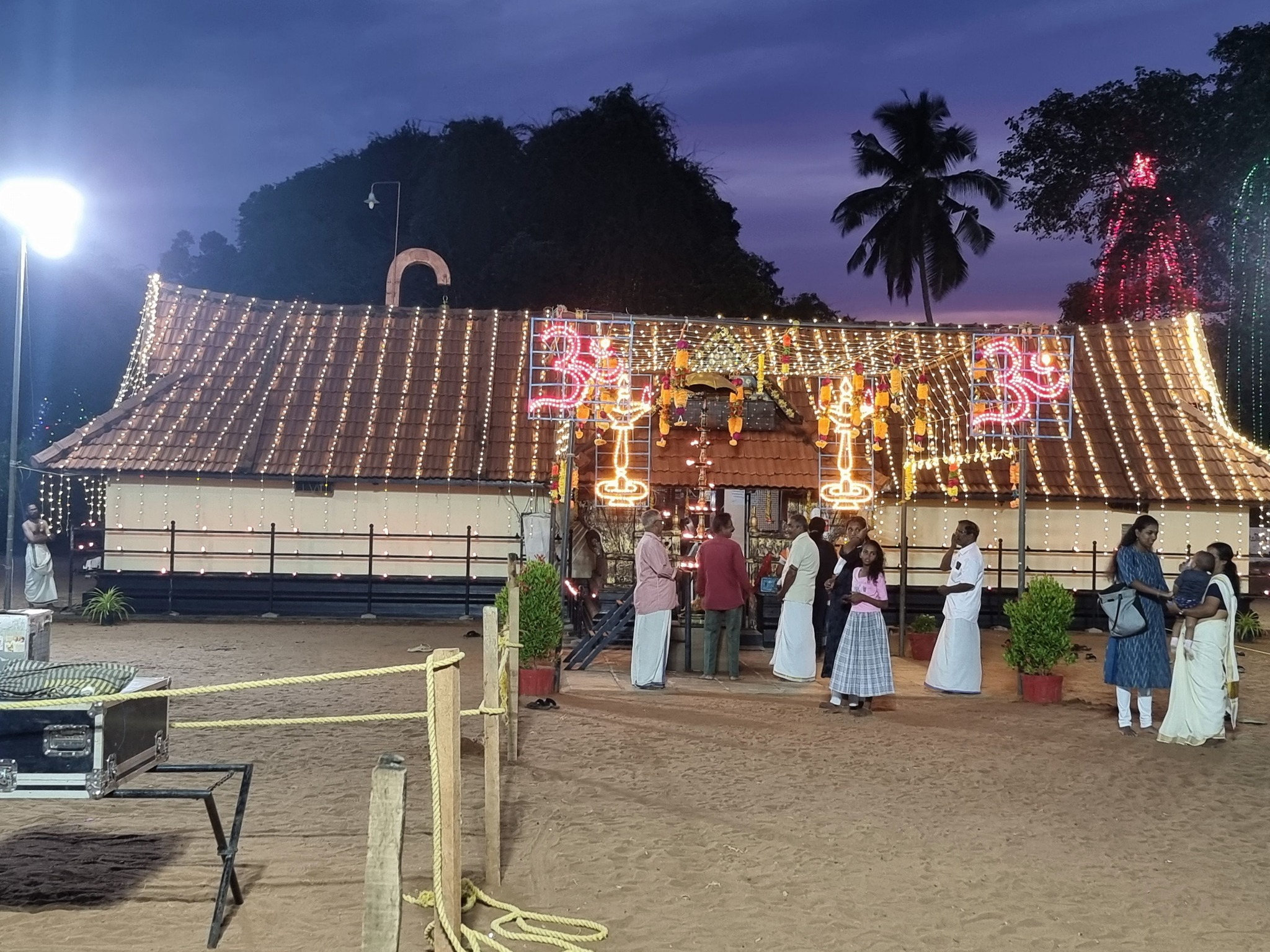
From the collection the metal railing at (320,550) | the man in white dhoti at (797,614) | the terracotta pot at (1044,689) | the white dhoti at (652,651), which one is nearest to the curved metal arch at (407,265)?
the metal railing at (320,550)

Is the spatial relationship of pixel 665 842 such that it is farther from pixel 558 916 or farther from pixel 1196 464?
pixel 1196 464

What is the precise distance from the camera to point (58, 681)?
4582 millimetres

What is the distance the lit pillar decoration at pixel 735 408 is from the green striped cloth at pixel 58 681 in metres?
11.2

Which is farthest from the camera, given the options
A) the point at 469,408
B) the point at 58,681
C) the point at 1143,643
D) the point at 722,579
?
the point at 469,408

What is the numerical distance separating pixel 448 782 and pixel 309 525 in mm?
13809

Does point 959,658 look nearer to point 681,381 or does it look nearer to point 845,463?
point 845,463

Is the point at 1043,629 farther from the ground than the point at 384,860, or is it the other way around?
the point at 384,860

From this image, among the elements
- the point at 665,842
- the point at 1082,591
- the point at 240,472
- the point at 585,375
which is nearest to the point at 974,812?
the point at 665,842

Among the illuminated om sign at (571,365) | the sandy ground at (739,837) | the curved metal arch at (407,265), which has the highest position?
the curved metal arch at (407,265)

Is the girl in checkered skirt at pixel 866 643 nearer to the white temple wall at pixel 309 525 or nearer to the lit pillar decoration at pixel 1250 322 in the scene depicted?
the white temple wall at pixel 309 525

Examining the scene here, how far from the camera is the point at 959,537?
1038cm

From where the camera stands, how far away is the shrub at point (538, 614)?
10484 mm

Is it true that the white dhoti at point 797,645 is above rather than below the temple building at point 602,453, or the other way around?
below

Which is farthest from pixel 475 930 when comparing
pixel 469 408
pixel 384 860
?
pixel 469 408
